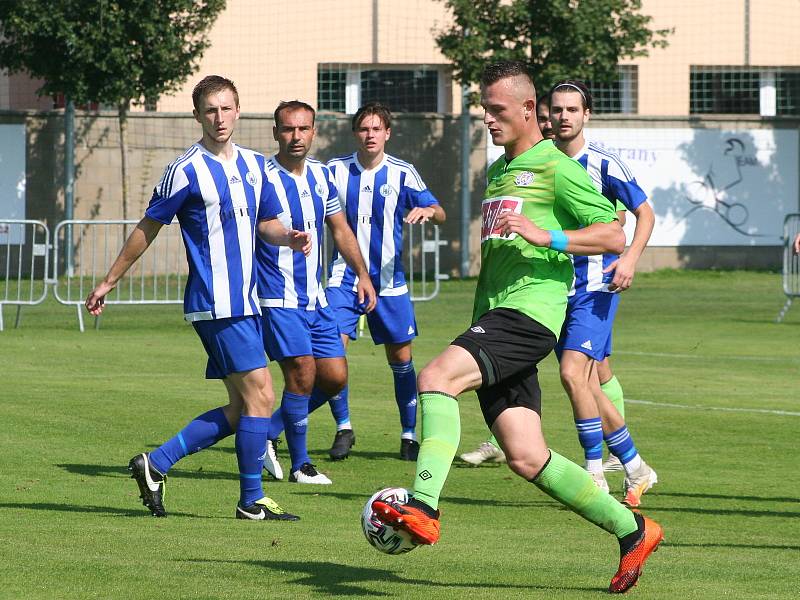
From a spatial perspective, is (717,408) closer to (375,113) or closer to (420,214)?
(420,214)

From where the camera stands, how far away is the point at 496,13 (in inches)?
1102

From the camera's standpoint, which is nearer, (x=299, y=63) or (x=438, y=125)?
(x=438, y=125)

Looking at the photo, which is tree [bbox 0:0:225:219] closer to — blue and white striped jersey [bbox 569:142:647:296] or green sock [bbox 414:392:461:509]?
blue and white striped jersey [bbox 569:142:647:296]

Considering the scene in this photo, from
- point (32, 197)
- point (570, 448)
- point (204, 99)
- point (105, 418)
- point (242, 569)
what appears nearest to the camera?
point (242, 569)

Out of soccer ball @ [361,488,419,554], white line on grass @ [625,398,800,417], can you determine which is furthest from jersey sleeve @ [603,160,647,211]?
white line on grass @ [625,398,800,417]

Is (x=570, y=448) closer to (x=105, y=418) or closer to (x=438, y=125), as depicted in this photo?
(x=105, y=418)

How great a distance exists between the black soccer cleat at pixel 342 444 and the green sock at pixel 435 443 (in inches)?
165

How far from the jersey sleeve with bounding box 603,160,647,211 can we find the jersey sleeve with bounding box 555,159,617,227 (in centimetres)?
223

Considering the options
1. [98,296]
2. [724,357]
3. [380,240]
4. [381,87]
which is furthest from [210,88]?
[381,87]

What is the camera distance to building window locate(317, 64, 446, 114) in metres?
32.2

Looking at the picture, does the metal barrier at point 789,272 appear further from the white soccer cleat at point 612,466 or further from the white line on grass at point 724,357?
the white soccer cleat at point 612,466

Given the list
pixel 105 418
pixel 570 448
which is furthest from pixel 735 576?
pixel 105 418

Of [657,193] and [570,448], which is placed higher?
[657,193]

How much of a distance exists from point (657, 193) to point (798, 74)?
294 inches
